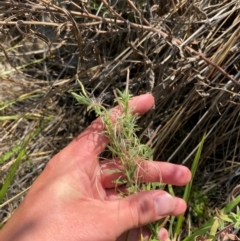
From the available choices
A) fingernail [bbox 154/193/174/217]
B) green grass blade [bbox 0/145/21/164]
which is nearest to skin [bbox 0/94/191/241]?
fingernail [bbox 154/193/174/217]

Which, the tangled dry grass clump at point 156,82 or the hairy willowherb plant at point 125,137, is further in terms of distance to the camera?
the tangled dry grass clump at point 156,82

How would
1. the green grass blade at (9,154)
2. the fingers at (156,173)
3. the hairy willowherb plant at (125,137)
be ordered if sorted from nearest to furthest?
the hairy willowherb plant at (125,137), the fingers at (156,173), the green grass blade at (9,154)

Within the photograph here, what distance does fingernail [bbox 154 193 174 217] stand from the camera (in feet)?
4.48

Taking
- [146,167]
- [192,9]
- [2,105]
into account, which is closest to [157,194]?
[146,167]

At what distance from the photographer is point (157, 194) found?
1.36m

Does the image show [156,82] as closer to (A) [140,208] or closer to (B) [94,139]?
(B) [94,139]

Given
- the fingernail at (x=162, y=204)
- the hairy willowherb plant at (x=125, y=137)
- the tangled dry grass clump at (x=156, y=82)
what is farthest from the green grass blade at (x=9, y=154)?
the fingernail at (x=162, y=204)

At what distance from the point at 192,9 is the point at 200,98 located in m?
0.30

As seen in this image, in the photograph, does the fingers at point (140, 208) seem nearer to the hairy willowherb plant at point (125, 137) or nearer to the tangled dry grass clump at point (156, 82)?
the hairy willowherb plant at point (125, 137)

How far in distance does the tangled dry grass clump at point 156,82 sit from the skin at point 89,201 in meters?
0.17

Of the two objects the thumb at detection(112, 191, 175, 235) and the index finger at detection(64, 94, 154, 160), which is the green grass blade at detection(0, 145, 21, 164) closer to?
the index finger at detection(64, 94, 154, 160)

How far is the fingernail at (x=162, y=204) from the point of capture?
136 cm

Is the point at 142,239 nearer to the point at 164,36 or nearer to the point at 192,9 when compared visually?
the point at 164,36

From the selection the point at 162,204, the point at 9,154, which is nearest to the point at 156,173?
the point at 162,204
